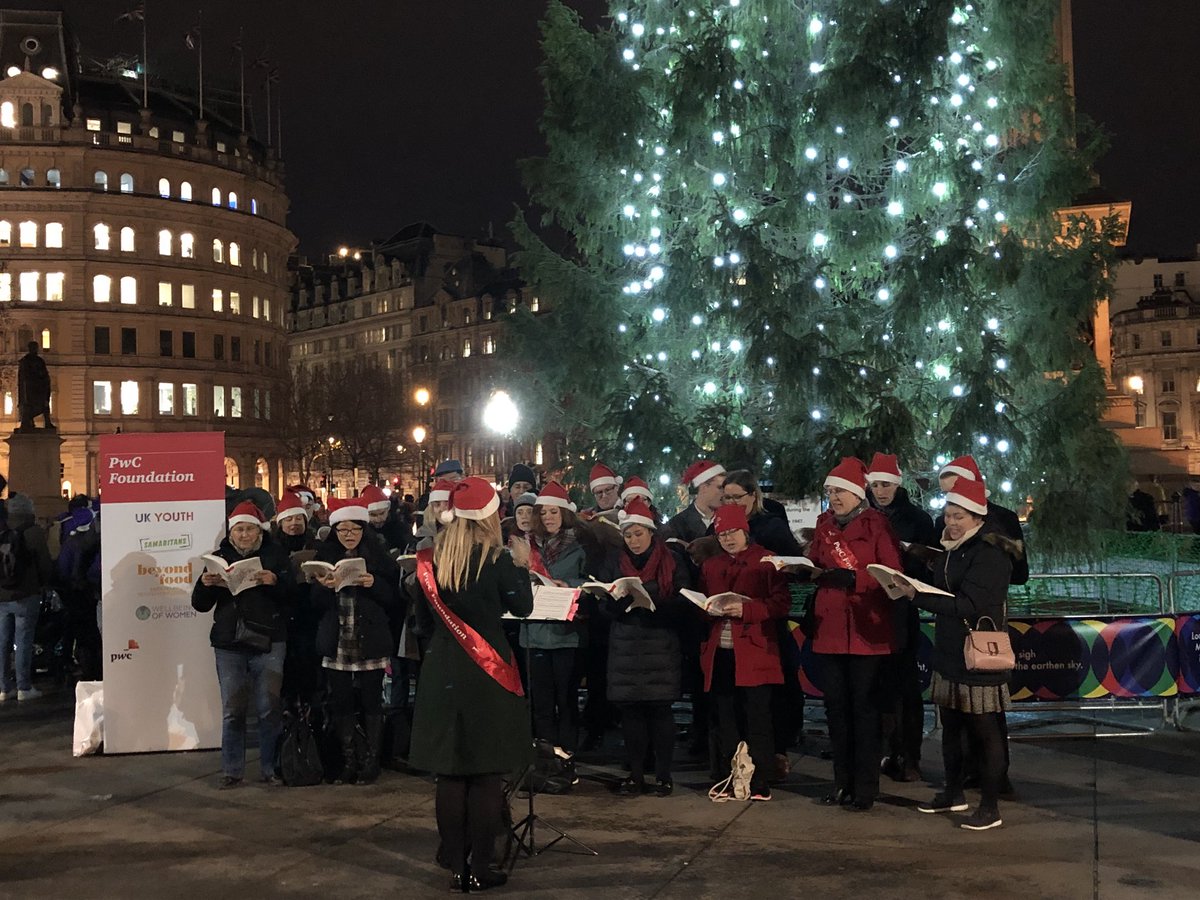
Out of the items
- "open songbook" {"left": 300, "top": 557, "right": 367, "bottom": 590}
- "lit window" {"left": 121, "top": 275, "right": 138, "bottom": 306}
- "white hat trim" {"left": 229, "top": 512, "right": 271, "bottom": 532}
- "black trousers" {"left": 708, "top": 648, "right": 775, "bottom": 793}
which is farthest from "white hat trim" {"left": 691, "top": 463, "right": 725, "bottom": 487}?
"lit window" {"left": 121, "top": 275, "right": 138, "bottom": 306}

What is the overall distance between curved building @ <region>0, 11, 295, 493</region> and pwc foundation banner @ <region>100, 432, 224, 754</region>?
7432 cm

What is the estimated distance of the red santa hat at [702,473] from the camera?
34.5ft

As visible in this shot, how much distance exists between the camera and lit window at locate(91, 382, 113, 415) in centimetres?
8938

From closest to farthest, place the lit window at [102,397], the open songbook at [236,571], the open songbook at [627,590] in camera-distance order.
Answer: the open songbook at [627,590], the open songbook at [236,571], the lit window at [102,397]

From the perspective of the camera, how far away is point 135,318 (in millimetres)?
90750

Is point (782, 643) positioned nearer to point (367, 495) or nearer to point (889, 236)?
point (367, 495)

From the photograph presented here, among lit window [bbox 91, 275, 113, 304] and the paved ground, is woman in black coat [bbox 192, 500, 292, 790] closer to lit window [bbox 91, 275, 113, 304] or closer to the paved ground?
the paved ground

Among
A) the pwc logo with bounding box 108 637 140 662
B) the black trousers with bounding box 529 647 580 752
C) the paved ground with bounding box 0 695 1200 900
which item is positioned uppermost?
the pwc logo with bounding box 108 637 140 662

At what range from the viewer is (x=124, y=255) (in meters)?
90.2

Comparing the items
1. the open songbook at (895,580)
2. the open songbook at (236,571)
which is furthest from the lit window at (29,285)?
the open songbook at (895,580)

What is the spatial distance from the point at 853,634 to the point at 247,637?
4.41m

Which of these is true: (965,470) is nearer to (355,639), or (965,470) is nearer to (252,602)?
(355,639)

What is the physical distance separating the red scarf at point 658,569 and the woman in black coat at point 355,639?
1.83 metres

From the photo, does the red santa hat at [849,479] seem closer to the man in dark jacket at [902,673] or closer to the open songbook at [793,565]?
the open songbook at [793,565]
